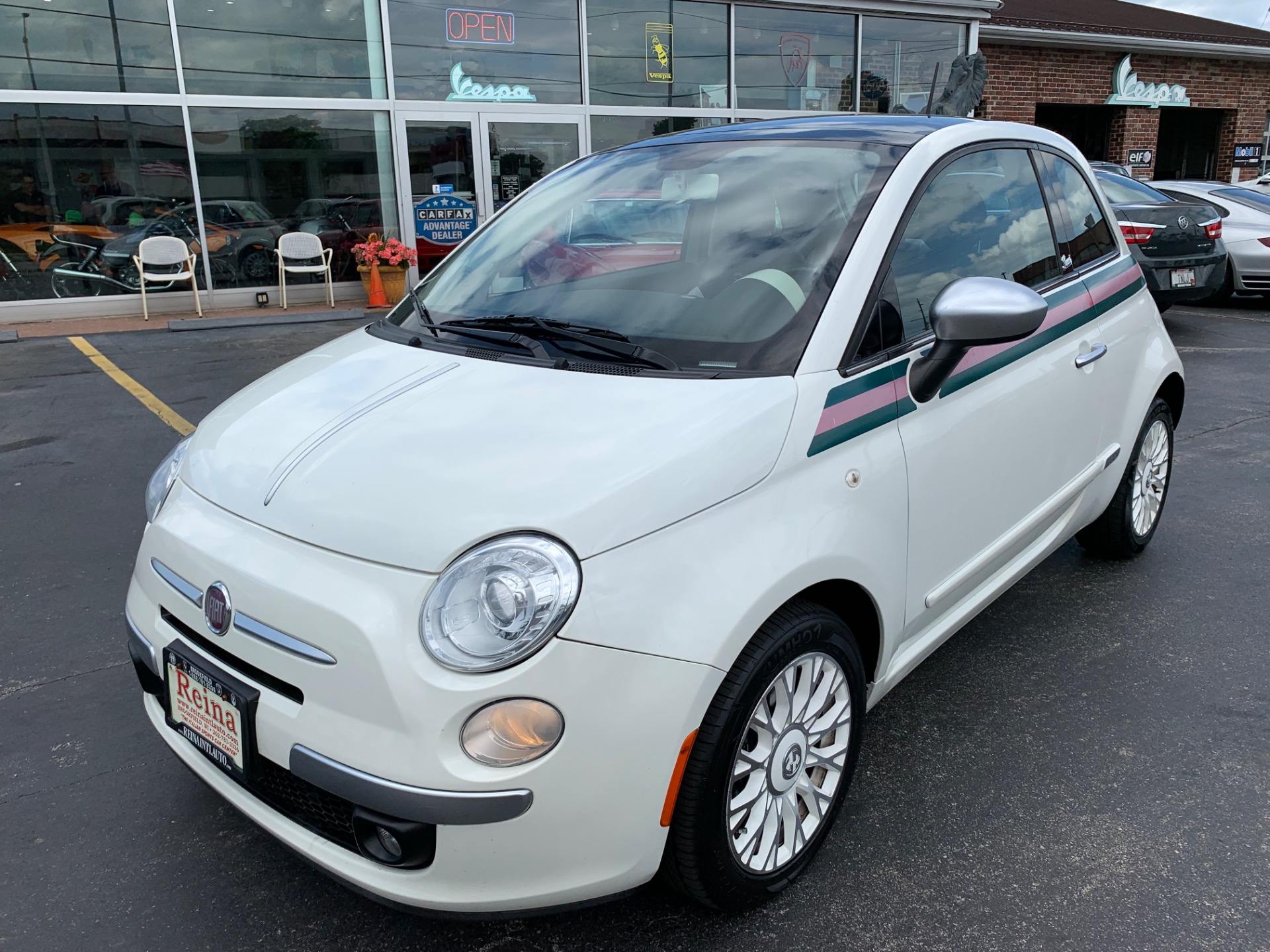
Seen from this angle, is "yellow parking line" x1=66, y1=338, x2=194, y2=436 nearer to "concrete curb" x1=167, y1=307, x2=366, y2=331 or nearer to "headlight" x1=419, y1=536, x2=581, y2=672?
"concrete curb" x1=167, y1=307, x2=366, y2=331

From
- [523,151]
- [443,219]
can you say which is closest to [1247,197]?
[523,151]

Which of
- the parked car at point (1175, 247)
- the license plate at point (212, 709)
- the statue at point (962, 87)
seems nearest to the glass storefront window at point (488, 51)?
the statue at point (962, 87)

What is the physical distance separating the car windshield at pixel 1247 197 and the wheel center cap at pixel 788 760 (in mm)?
11514

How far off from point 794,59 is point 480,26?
15.7 ft

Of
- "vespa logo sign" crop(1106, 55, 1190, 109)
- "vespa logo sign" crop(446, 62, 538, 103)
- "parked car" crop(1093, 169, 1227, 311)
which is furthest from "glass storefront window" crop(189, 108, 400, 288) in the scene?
"vespa logo sign" crop(1106, 55, 1190, 109)

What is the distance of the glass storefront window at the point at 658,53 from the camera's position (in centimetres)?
1306

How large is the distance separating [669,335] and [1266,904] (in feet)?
6.07

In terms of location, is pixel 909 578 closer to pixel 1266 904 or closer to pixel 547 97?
pixel 1266 904

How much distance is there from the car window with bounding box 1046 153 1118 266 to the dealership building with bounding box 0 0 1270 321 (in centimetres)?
1008

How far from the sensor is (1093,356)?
3.20 metres

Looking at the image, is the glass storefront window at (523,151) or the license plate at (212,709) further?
the glass storefront window at (523,151)

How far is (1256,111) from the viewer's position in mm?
20672

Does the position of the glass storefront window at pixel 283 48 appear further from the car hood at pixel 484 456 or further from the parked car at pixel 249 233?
the car hood at pixel 484 456

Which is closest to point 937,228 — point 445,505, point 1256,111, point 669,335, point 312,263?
point 669,335
